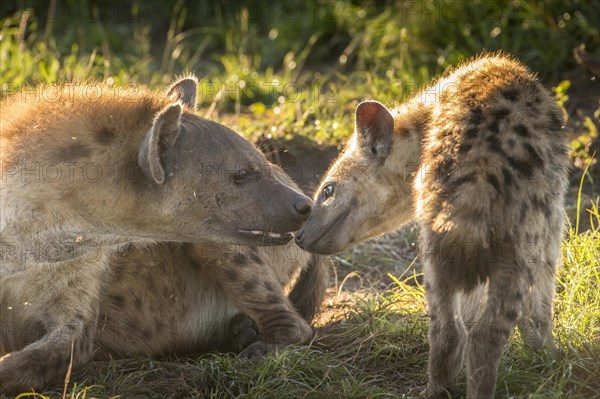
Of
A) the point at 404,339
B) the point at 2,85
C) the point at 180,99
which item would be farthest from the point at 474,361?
the point at 2,85

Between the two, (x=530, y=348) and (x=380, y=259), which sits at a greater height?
(x=530, y=348)

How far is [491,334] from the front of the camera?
3.19 metres

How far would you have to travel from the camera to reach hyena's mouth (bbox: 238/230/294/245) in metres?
3.83

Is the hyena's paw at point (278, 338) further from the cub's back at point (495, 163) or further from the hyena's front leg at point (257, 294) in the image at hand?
the cub's back at point (495, 163)

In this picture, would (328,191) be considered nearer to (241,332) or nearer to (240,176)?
(240,176)

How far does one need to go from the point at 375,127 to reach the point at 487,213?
95 centimetres

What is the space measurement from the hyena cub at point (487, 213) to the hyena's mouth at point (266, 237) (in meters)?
0.52

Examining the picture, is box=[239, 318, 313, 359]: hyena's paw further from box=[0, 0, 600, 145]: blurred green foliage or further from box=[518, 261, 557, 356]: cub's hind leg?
box=[0, 0, 600, 145]: blurred green foliage

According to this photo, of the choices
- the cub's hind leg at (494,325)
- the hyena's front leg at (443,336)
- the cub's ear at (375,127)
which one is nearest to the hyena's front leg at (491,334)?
the cub's hind leg at (494,325)

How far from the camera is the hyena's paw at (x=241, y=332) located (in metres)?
4.53

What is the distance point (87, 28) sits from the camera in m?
8.80

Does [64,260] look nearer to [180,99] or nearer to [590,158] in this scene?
[180,99]

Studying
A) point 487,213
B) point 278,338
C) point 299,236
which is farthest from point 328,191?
point 487,213

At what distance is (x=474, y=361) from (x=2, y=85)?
14.2 ft
